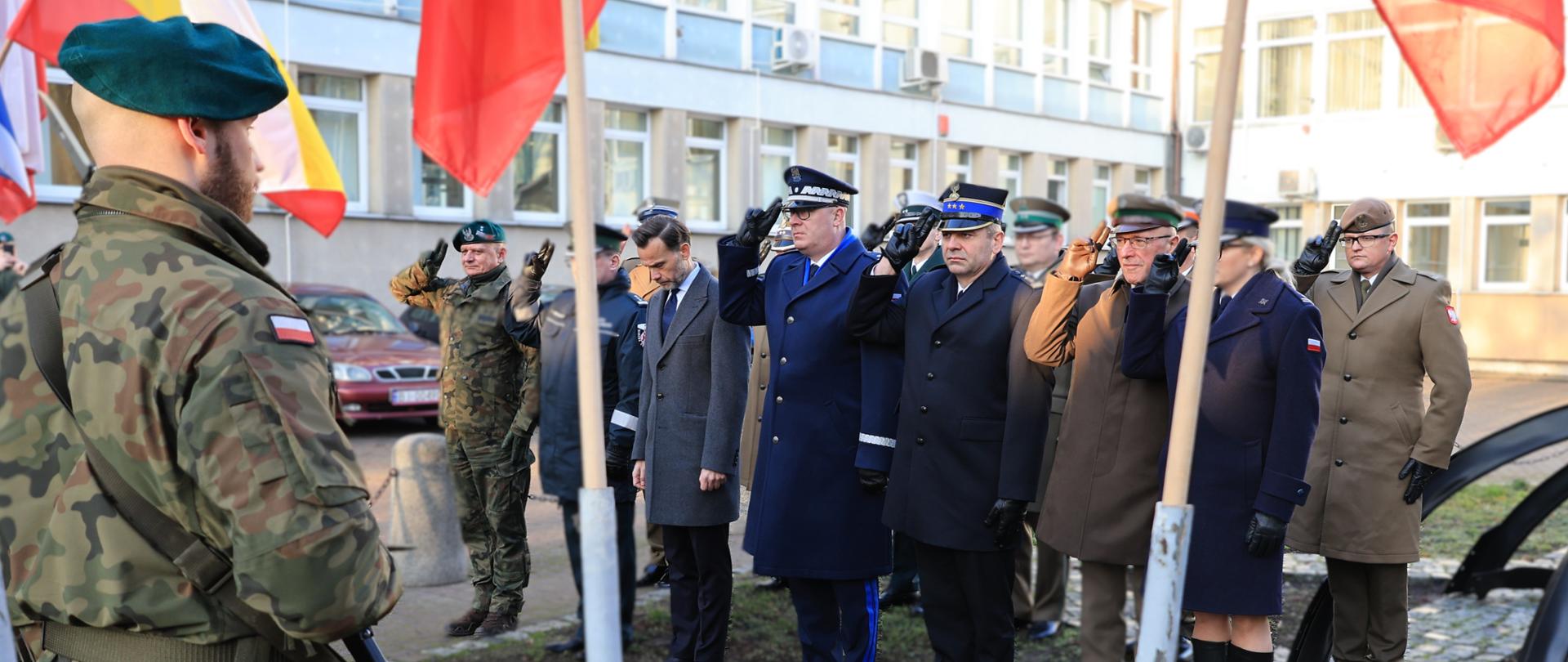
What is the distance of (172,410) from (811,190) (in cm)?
323

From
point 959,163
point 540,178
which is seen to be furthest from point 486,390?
point 959,163

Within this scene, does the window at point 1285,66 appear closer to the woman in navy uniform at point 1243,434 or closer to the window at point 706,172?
the window at point 706,172

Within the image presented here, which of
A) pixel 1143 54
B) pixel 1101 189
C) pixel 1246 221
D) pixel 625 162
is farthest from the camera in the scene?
pixel 1101 189

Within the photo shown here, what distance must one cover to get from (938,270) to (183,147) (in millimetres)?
3169

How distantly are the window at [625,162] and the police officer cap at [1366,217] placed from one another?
15.5 metres

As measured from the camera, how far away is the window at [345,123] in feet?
55.3

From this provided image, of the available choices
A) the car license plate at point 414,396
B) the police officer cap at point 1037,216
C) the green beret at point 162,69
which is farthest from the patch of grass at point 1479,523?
the car license plate at point 414,396

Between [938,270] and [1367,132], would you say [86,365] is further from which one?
[1367,132]

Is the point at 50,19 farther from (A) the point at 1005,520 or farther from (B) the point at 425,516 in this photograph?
(A) the point at 1005,520

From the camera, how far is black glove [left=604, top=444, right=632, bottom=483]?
557 centimetres

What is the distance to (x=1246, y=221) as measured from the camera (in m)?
4.46

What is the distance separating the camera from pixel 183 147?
83.0 inches

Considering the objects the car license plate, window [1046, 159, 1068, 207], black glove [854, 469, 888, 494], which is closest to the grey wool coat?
black glove [854, 469, 888, 494]

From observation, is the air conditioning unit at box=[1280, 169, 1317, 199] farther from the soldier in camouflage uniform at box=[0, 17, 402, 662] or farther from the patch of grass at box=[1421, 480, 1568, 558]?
the soldier in camouflage uniform at box=[0, 17, 402, 662]
